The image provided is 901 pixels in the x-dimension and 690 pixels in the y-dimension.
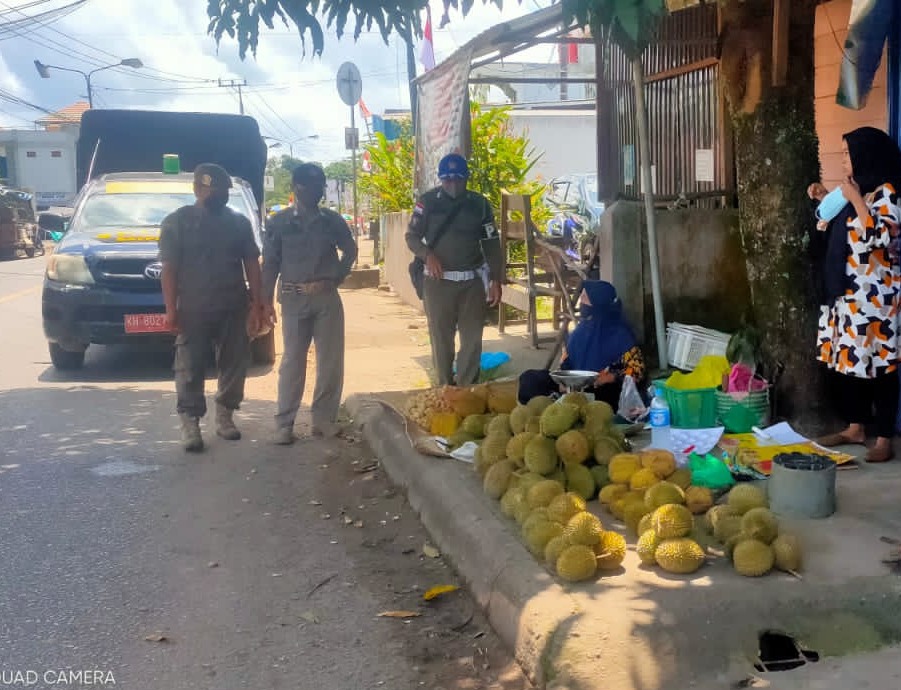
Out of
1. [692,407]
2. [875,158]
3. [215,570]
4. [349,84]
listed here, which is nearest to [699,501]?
[692,407]

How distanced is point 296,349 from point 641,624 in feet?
13.0

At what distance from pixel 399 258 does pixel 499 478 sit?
11.1 metres

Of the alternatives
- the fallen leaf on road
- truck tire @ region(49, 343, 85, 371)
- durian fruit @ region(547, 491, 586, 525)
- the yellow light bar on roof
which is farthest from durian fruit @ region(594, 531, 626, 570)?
the yellow light bar on roof

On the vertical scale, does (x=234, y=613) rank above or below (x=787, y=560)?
below

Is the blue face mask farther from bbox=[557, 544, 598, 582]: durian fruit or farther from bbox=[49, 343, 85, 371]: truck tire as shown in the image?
bbox=[49, 343, 85, 371]: truck tire

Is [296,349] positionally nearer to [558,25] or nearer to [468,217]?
[468,217]

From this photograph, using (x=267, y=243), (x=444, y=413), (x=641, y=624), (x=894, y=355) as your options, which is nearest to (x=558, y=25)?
(x=267, y=243)

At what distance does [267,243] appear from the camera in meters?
6.65

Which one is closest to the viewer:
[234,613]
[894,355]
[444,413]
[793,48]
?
[234,613]

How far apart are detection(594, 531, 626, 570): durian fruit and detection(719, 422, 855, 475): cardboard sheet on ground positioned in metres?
1.47

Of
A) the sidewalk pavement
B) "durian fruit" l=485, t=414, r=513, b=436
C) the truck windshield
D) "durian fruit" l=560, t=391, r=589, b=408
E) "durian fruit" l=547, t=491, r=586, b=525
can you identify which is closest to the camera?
the sidewalk pavement

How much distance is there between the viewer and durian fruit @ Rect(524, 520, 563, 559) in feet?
12.7

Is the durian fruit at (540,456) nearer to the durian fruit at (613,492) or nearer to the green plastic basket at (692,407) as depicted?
the durian fruit at (613,492)

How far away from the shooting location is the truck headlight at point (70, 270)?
348 inches
